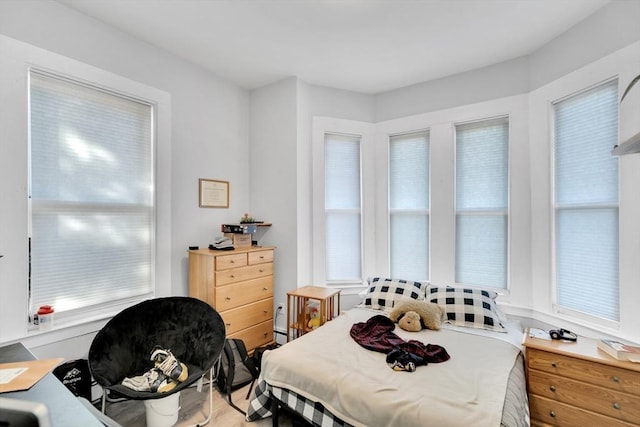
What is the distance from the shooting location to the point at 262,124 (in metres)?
3.42

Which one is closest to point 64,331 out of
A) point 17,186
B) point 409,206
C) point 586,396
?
point 17,186

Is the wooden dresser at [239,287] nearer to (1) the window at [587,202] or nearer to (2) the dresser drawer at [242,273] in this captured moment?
(2) the dresser drawer at [242,273]

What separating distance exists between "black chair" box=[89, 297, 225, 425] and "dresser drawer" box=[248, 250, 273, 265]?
2.56 ft

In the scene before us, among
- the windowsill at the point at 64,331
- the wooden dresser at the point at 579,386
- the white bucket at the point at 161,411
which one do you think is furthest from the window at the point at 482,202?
the windowsill at the point at 64,331

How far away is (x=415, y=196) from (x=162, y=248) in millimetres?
2615

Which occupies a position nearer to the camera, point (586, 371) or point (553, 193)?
point (586, 371)

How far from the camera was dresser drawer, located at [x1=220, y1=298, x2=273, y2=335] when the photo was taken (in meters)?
2.69

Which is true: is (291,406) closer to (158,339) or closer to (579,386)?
(158,339)

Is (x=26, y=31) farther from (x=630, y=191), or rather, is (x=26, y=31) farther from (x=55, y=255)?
(x=630, y=191)

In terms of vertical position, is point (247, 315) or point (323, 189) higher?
point (323, 189)

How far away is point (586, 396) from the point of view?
1.70 m

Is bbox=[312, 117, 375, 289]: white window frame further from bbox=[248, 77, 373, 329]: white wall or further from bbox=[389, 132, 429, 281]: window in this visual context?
bbox=[389, 132, 429, 281]: window

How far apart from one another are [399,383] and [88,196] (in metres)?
2.47

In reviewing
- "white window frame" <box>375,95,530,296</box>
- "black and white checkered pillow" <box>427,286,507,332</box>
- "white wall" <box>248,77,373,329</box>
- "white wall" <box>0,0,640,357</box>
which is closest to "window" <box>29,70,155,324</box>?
"white wall" <box>0,0,640,357</box>
